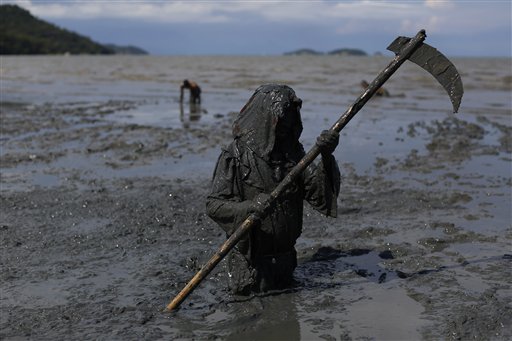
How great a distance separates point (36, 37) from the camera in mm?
146625

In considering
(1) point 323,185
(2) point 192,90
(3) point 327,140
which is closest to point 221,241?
(1) point 323,185

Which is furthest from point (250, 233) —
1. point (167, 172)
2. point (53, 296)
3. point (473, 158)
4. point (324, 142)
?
point (473, 158)

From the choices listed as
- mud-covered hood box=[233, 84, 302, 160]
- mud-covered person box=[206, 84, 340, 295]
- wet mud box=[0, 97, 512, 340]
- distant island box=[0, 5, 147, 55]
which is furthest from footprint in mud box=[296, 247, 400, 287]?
distant island box=[0, 5, 147, 55]

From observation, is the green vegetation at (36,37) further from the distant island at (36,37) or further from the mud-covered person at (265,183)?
the mud-covered person at (265,183)

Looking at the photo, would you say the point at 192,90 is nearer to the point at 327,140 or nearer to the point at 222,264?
the point at 222,264

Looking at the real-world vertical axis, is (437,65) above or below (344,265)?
above

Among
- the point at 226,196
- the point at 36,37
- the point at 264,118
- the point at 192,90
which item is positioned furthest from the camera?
the point at 36,37

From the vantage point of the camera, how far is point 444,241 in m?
6.23

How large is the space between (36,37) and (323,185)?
155 metres

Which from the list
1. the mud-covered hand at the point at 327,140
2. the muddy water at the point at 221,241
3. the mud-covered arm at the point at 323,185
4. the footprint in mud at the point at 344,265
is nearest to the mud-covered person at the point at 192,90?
the muddy water at the point at 221,241

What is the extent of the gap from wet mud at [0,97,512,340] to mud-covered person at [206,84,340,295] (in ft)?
0.98

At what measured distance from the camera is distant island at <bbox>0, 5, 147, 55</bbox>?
12719 centimetres

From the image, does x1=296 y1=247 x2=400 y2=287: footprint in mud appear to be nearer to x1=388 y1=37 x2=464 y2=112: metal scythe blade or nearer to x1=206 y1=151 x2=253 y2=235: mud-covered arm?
x1=206 y1=151 x2=253 y2=235: mud-covered arm

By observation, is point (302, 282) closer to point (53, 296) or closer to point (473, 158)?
point (53, 296)
